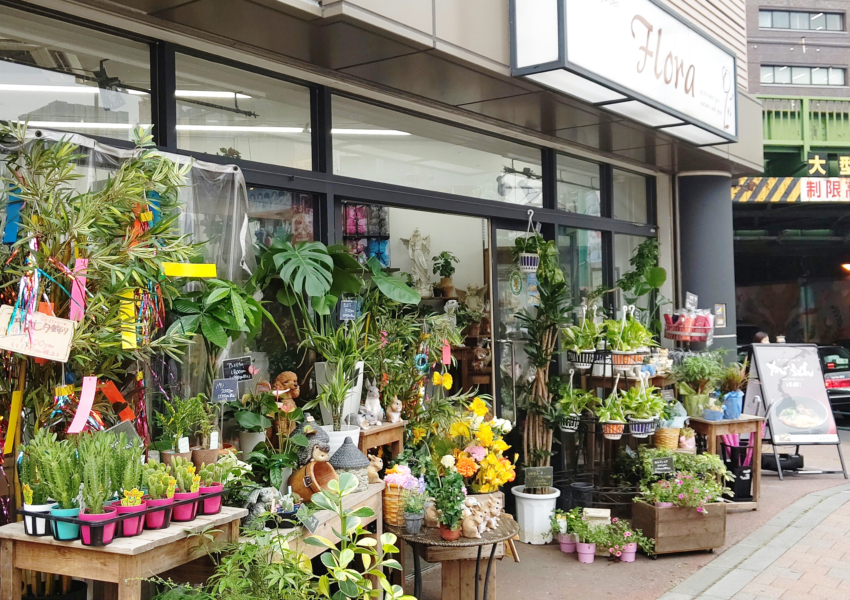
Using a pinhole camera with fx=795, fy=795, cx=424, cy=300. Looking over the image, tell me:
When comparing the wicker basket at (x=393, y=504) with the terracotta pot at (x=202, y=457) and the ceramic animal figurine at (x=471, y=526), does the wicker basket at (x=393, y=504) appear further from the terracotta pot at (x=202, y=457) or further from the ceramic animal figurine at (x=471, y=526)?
the terracotta pot at (x=202, y=457)

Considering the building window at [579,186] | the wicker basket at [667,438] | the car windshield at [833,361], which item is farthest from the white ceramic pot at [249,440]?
the car windshield at [833,361]

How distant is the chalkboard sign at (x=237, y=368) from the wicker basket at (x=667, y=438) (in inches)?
147

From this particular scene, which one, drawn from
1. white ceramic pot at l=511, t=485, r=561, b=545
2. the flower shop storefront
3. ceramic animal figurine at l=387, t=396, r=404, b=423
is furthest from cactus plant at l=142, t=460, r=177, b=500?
white ceramic pot at l=511, t=485, r=561, b=545

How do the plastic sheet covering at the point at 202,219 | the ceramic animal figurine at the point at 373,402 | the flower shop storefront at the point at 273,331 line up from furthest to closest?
the ceramic animal figurine at the point at 373,402 → the plastic sheet covering at the point at 202,219 → the flower shop storefront at the point at 273,331

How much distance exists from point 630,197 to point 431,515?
4833 millimetres

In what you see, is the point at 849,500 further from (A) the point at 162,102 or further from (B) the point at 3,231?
(B) the point at 3,231

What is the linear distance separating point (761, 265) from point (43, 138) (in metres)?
20.0

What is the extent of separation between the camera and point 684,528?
546 centimetres

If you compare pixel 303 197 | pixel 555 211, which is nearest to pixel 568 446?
pixel 555 211

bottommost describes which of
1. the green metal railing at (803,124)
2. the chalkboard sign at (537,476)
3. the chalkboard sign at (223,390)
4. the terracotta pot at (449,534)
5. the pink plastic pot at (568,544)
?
the pink plastic pot at (568,544)

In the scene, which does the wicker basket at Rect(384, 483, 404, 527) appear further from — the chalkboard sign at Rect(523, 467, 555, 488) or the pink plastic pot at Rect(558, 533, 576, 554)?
the pink plastic pot at Rect(558, 533, 576, 554)

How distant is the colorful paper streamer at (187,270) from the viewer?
3.00 meters

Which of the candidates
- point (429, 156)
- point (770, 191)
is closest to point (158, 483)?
point (429, 156)

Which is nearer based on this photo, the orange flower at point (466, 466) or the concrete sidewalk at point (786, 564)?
the orange flower at point (466, 466)
